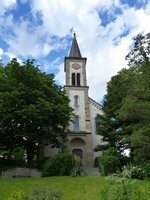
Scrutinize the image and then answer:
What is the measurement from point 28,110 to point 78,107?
12167 mm

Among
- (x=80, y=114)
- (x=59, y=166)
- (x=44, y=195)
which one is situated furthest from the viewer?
(x=80, y=114)

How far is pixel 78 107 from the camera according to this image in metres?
27.7

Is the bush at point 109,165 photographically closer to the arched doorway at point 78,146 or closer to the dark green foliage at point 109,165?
the dark green foliage at point 109,165

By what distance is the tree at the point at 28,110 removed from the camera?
16891mm

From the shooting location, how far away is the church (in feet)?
81.7

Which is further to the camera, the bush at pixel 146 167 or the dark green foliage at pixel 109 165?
the dark green foliage at pixel 109 165

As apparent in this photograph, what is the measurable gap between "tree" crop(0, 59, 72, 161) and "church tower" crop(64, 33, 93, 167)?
499 centimetres

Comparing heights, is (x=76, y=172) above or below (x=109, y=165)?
below

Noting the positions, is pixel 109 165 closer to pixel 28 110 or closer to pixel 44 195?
pixel 28 110

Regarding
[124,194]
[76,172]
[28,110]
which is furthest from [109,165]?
[124,194]

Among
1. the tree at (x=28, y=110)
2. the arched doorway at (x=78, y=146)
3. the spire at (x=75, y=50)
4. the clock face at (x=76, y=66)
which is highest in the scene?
the spire at (x=75, y=50)

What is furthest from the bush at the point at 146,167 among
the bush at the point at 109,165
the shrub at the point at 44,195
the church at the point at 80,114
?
the church at the point at 80,114

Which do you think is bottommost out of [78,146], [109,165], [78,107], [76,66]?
[109,165]

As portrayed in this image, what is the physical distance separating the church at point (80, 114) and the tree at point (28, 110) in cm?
490
